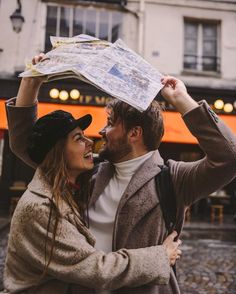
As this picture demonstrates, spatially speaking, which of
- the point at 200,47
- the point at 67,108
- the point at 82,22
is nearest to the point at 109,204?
the point at 67,108

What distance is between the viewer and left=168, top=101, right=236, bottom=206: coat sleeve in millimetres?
1733

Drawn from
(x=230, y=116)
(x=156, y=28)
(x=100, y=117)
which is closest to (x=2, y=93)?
(x=100, y=117)

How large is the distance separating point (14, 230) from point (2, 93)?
39.9 ft

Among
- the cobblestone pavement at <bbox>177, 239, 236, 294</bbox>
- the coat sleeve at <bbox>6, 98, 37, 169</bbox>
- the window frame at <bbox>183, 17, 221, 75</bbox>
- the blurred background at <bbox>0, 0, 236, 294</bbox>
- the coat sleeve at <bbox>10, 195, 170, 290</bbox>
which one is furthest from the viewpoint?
the window frame at <bbox>183, 17, 221, 75</bbox>

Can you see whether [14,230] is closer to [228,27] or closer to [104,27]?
[104,27]

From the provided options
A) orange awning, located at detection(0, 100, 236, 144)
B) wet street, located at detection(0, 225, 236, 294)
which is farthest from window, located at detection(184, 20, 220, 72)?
wet street, located at detection(0, 225, 236, 294)

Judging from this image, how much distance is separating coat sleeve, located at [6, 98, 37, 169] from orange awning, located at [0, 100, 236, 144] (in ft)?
31.2

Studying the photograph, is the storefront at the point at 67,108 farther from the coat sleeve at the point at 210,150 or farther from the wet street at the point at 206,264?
the coat sleeve at the point at 210,150

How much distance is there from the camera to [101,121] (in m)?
12.5

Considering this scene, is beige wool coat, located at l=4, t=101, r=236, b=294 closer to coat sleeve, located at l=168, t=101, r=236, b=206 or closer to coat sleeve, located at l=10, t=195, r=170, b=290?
coat sleeve, located at l=168, t=101, r=236, b=206

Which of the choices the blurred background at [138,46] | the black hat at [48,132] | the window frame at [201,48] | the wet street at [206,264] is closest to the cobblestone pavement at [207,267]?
the wet street at [206,264]

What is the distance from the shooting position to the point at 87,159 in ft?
6.67

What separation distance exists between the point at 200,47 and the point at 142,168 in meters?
13.0

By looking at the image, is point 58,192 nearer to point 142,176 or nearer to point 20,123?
point 142,176
